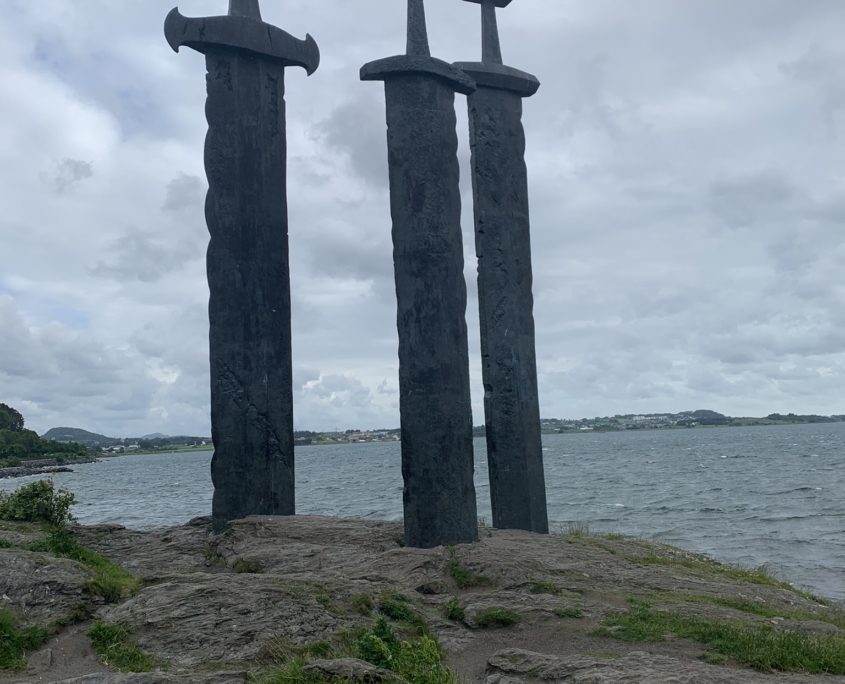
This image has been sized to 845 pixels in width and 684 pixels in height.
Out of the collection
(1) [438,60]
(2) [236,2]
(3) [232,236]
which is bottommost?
(3) [232,236]

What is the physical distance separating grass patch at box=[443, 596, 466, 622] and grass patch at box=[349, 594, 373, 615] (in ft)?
2.62

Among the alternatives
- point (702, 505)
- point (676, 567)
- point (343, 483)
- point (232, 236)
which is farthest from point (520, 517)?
point (343, 483)

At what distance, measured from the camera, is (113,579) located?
8.97m

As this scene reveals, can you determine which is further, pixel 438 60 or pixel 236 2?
pixel 236 2

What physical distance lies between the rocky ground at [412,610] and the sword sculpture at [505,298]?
2505mm

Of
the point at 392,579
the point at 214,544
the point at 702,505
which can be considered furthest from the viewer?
the point at 702,505

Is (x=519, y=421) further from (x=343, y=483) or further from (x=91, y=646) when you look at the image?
(x=343, y=483)

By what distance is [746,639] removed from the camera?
285 inches

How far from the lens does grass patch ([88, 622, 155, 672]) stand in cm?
711

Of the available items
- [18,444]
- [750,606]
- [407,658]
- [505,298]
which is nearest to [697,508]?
[505,298]

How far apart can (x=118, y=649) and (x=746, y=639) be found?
530 centimetres

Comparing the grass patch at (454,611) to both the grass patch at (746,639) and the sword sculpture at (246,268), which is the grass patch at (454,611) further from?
the sword sculpture at (246,268)

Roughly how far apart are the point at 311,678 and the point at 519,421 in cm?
829

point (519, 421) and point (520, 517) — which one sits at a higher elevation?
point (519, 421)
